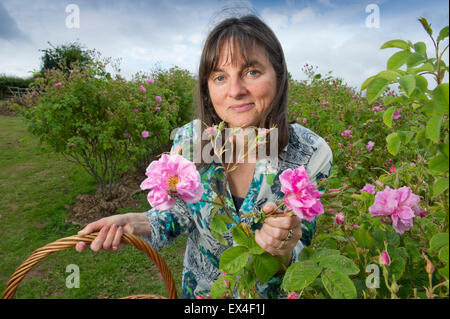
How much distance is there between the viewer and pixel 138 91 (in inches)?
178

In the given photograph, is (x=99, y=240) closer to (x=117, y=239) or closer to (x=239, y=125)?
(x=117, y=239)

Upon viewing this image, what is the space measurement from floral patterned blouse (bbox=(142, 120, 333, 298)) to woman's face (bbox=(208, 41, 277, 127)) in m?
0.25

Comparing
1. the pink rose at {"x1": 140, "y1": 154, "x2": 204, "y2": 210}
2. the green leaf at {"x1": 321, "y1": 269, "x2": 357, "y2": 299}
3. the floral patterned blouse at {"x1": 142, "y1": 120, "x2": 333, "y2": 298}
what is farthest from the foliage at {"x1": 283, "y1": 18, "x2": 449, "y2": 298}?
the floral patterned blouse at {"x1": 142, "y1": 120, "x2": 333, "y2": 298}

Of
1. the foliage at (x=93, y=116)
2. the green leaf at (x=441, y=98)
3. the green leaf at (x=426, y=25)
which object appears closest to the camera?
the green leaf at (x=441, y=98)

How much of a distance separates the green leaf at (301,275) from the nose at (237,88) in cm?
70

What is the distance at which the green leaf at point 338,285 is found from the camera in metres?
0.58

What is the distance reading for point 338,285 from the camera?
59 cm

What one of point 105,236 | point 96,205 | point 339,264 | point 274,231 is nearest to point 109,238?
point 105,236

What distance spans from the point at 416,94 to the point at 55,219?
4.25 meters

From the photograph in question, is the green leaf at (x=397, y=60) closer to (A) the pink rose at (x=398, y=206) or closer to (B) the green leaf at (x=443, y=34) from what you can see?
(B) the green leaf at (x=443, y=34)

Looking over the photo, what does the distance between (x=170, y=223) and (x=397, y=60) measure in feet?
3.25

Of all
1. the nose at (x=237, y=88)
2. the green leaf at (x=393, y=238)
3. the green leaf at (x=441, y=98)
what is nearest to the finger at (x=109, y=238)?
the nose at (x=237, y=88)
